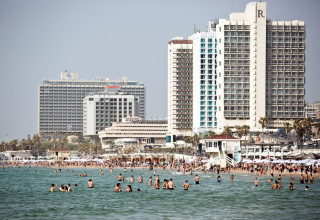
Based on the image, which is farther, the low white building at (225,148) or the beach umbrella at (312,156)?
the low white building at (225,148)

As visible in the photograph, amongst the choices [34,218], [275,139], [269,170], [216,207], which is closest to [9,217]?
[34,218]

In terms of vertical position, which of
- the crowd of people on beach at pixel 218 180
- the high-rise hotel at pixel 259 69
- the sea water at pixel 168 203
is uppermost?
the high-rise hotel at pixel 259 69

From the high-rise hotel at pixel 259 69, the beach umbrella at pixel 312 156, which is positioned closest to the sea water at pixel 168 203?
the beach umbrella at pixel 312 156

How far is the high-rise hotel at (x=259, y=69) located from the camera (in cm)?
18262

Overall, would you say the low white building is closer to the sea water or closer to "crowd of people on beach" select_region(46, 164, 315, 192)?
"crowd of people on beach" select_region(46, 164, 315, 192)

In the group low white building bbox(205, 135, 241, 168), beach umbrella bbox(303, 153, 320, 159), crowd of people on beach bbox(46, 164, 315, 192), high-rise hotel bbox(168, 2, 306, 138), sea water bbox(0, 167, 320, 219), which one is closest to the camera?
sea water bbox(0, 167, 320, 219)

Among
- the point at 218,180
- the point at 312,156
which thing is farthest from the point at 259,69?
the point at 218,180

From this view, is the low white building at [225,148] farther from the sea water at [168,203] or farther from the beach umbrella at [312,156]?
the sea water at [168,203]

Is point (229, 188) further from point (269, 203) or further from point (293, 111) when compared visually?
point (293, 111)

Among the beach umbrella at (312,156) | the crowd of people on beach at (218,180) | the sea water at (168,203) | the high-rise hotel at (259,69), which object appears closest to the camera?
the sea water at (168,203)

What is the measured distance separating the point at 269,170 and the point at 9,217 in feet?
213

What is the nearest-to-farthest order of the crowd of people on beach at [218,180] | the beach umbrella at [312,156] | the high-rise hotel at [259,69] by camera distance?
the crowd of people on beach at [218,180], the beach umbrella at [312,156], the high-rise hotel at [259,69]

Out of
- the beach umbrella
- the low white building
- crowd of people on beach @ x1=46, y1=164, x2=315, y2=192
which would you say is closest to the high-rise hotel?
the low white building

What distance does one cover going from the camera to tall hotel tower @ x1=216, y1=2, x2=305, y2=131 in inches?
7190
